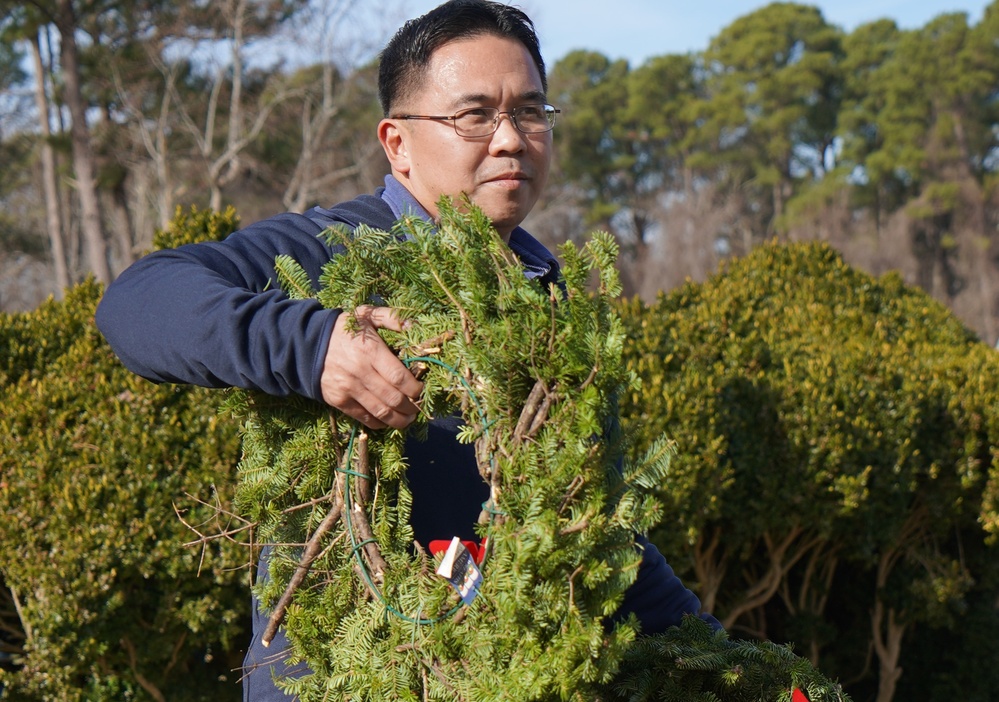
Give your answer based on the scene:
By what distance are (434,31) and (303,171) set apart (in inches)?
843

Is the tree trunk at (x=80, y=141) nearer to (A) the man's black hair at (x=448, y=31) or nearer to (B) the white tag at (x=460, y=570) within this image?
(A) the man's black hair at (x=448, y=31)

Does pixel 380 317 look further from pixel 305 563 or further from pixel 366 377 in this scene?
pixel 305 563

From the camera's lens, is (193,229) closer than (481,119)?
No

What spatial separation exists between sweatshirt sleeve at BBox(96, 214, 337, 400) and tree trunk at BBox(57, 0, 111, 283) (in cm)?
1589

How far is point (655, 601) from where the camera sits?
6.07ft

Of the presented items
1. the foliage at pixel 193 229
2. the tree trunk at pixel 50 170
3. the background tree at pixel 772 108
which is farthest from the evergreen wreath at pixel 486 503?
the background tree at pixel 772 108

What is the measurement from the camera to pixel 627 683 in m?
1.47

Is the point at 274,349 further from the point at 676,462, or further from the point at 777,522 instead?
the point at 777,522

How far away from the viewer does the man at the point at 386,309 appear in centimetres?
137

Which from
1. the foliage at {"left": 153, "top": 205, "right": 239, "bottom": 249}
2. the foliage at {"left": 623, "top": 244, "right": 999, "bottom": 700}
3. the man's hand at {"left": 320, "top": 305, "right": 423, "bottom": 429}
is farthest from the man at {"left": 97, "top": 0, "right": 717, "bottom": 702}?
the foliage at {"left": 153, "top": 205, "right": 239, "bottom": 249}

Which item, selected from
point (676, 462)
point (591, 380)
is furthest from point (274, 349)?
point (676, 462)

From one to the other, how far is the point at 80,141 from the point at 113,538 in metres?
15.0

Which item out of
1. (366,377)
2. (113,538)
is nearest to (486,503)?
(366,377)

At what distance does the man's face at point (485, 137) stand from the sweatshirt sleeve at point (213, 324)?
0.40 metres
